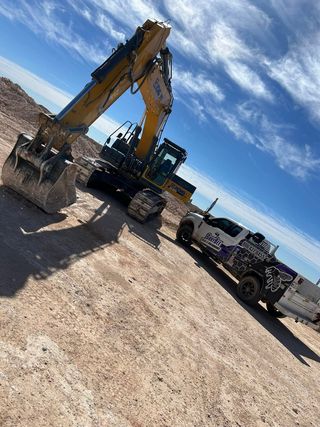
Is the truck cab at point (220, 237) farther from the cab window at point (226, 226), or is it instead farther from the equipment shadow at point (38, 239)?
the equipment shadow at point (38, 239)

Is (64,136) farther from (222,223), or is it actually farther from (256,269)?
(222,223)

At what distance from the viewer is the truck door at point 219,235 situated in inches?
582

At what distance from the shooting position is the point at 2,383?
3699mm

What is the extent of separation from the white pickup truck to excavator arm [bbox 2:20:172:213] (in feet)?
21.9

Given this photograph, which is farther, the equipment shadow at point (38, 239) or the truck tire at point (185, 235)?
the truck tire at point (185, 235)

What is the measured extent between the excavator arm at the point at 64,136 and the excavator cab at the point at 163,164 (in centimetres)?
610

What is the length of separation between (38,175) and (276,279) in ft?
25.3

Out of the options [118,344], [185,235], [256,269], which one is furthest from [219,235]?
[118,344]

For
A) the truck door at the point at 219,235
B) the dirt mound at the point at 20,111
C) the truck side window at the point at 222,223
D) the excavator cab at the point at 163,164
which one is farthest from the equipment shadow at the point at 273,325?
the dirt mound at the point at 20,111

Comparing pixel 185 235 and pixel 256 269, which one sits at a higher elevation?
pixel 256 269

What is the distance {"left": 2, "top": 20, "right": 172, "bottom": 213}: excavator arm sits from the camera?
8477mm

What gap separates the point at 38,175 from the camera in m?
8.54

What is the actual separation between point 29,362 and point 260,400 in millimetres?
4038

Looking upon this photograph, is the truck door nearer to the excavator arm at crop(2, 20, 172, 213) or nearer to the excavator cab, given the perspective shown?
the excavator cab
